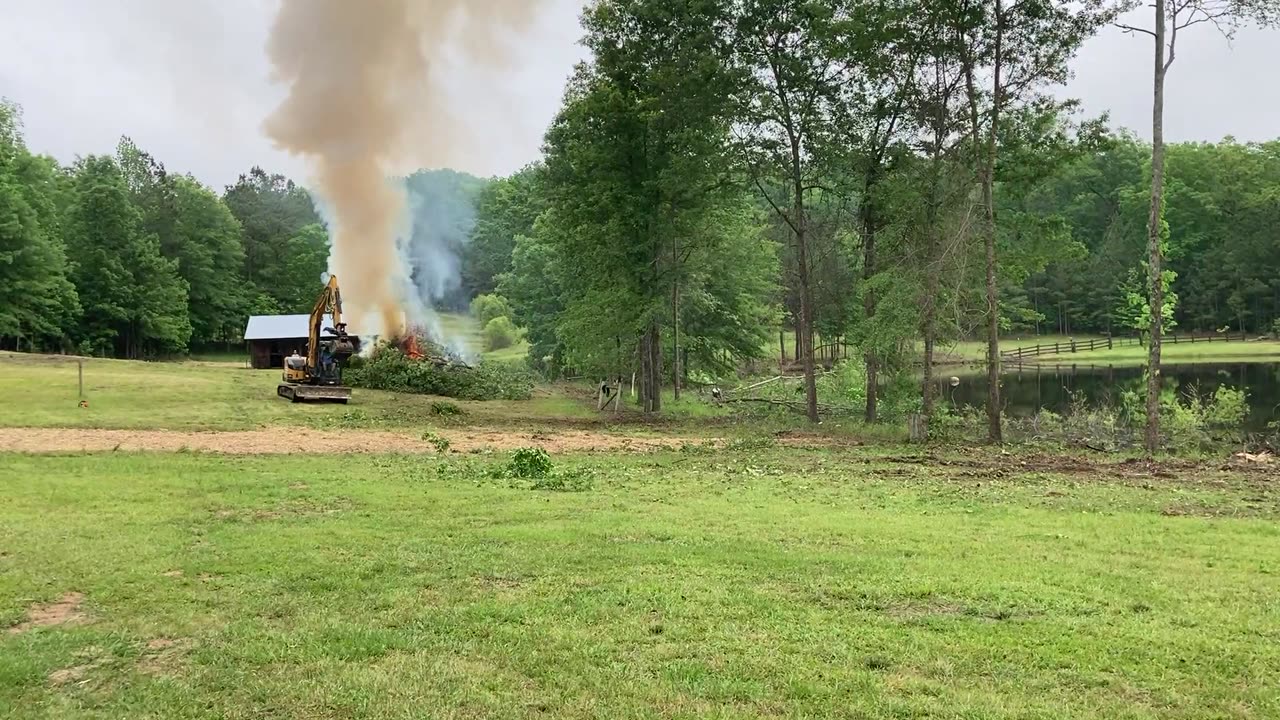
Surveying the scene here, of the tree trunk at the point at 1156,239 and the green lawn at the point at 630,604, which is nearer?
the green lawn at the point at 630,604

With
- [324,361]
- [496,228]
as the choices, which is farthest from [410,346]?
[496,228]

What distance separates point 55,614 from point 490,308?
222 ft

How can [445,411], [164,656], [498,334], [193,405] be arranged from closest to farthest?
[164,656] → [193,405] → [445,411] → [498,334]

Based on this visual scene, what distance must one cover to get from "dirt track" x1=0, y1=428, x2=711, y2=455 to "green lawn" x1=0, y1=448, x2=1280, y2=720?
5784mm

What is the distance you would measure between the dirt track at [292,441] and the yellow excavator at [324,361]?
759 cm

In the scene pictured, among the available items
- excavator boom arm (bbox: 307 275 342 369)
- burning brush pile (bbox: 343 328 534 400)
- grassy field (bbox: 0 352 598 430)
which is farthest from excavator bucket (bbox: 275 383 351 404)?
burning brush pile (bbox: 343 328 534 400)

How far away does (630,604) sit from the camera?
6715 millimetres

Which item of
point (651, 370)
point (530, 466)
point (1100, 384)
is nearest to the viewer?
point (530, 466)

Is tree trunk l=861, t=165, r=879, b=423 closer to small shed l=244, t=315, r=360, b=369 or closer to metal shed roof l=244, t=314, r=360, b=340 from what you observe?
small shed l=244, t=315, r=360, b=369

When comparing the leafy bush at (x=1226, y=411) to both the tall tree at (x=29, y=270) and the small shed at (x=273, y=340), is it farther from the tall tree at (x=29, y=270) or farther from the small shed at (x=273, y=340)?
the tall tree at (x=29, y=270)

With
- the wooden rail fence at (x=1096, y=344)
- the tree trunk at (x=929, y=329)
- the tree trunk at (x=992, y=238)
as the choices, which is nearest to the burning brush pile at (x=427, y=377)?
the tree trunk at (x=929, y=329)

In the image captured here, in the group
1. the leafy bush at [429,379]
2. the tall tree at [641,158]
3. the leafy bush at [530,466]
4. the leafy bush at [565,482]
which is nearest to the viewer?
the leafy bush at [565,482]

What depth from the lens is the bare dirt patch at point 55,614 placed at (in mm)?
6367

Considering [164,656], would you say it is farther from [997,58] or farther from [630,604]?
[997,58]
